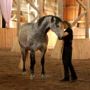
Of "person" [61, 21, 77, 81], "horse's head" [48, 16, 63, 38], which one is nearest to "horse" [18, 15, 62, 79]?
"horse's head" [48, 16, 63, 38]

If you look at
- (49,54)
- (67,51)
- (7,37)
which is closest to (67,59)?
(67,51)

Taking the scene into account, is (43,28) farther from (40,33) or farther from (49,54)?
(49,54)

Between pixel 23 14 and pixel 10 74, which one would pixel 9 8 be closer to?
pixel 23 14

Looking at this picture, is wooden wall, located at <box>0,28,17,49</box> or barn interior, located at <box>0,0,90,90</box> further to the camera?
wooden wall, located at <box>0,28,17,49</box>

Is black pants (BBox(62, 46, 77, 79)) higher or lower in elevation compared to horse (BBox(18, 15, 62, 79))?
lower

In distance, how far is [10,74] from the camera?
7.91 m

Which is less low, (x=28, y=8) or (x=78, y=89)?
(x=28, y=8)

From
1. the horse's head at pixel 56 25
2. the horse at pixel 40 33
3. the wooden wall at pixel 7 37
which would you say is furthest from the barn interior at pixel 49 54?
the horse's head at pixel 56 25

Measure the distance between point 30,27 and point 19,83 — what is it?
3.67ft

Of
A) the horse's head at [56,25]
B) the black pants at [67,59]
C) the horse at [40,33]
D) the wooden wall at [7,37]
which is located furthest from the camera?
the wooden wall at [7,37]

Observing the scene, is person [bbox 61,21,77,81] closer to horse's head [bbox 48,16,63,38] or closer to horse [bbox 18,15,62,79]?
horse's head [bbox 48,16,63,38]

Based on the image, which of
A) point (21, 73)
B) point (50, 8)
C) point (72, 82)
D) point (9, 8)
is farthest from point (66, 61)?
point (50, 8)

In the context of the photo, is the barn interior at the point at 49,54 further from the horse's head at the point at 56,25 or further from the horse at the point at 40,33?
the horse's head at the point at 56,25

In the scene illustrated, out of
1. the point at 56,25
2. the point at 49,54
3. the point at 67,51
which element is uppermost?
the point at 56,25
